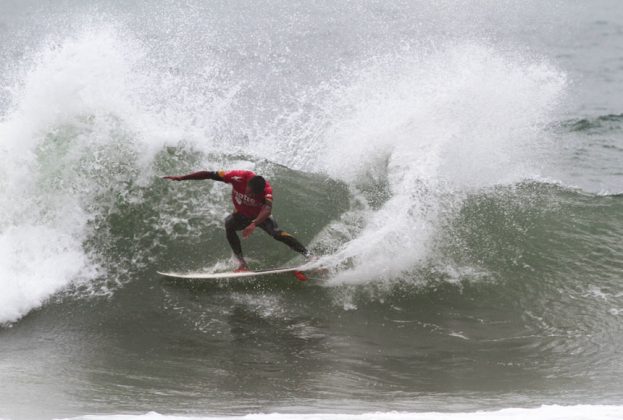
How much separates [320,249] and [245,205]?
54.0 inches

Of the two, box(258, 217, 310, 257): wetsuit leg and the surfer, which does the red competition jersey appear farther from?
box(258, 217, 310, 257): wetsuit leg

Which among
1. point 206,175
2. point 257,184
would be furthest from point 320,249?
point 206,175

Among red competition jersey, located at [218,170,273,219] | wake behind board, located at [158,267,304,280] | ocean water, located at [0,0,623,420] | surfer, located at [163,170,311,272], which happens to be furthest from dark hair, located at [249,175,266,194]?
ocean water, located at [0,0,623,420]

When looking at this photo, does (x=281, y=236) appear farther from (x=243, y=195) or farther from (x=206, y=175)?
(x=206, y=175)

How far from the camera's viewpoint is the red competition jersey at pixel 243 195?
8398mm

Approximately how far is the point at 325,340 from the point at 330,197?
3866mm

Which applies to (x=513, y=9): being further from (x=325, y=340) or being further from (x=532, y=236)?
(x=325, y=340)

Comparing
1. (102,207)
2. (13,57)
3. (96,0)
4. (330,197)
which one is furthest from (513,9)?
(102,207)

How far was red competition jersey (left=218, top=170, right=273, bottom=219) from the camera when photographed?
8.40 metres

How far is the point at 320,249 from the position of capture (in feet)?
30.7

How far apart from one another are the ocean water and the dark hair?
3.74 feet

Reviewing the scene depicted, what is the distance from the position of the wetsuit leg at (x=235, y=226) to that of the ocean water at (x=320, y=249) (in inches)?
17.0

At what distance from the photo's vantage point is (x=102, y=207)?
9.53 metres

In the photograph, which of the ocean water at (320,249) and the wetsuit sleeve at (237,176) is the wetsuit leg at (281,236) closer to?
the ocean water at (320,249)
